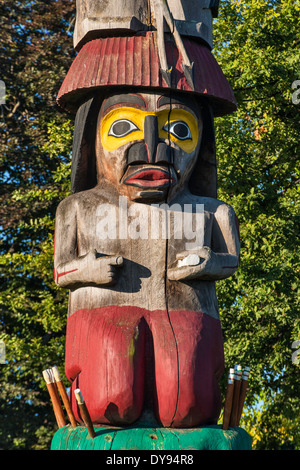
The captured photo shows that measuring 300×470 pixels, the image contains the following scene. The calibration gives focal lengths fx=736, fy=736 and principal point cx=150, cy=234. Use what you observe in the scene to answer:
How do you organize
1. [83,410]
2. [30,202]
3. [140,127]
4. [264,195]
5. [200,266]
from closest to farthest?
[83,410] → [200,266] → [140,127] → [264,195] → [30,202]

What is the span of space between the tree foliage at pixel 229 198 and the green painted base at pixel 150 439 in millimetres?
4164

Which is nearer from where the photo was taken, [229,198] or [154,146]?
[154,146]

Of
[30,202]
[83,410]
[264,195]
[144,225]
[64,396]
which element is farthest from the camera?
[30,202]

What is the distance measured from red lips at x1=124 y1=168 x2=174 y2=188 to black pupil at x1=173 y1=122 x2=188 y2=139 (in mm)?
359

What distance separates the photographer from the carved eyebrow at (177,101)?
17.6 feet

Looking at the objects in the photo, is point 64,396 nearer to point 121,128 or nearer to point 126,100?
point 121,128

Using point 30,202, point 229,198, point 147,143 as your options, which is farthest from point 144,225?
point 30,202

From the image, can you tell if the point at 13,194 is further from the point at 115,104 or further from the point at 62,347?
the point at 115,104

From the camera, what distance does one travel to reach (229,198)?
9.72 m

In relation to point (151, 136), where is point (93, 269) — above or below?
below

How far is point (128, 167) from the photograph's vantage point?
5340 mm

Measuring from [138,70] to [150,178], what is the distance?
78 centimetres

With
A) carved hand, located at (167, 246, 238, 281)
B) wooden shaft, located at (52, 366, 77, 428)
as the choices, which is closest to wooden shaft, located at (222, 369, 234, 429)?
carved hand, located at (167, 246, 238, 281)

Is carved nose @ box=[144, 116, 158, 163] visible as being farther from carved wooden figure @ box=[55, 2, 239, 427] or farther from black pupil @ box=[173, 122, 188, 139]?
black pupil @ box=[173, 122, 188, 139]
